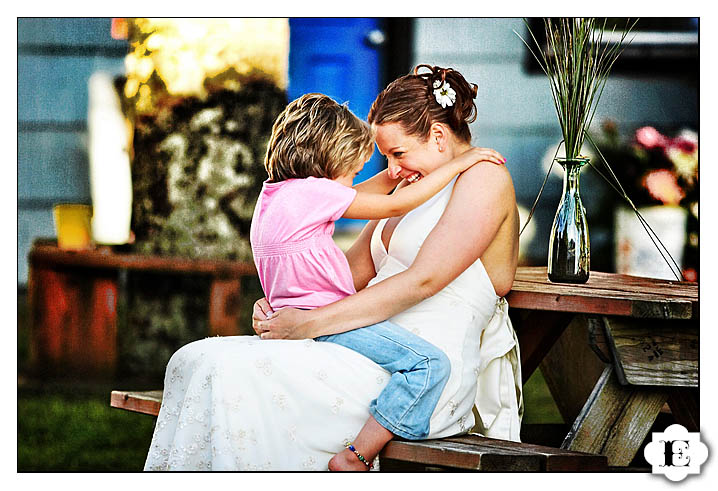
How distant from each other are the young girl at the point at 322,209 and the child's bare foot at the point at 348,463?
0.51 ft

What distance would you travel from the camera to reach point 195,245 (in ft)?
13.9

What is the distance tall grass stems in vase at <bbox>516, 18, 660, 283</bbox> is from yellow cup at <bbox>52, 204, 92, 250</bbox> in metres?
1.77

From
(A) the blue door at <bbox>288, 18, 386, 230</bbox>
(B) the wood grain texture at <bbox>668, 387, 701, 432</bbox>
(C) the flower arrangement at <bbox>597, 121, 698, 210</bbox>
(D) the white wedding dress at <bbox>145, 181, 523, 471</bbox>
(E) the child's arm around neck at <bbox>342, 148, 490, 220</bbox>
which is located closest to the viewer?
(D) the white wedding dress at <bbox>145, 181, 523, 471</bbox>

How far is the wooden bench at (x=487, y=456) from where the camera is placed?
2439 mm

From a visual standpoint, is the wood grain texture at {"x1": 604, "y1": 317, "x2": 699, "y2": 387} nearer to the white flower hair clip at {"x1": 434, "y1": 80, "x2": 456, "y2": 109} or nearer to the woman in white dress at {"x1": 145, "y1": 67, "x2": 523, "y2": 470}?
the woman in white dress at {"x1": 145, "y1": 67, "x2": 523, "y2": 470}

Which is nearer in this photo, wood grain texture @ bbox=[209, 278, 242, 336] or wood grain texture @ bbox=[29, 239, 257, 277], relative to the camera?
wood grain texture @ bbox=[29, 239, 257, 277]

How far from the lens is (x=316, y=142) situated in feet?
9.22

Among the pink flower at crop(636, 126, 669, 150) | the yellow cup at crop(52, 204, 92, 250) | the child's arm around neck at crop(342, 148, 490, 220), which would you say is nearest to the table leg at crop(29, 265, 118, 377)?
the yellow cup at crop(52, 204, 92, 250)

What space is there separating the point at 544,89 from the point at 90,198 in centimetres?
185

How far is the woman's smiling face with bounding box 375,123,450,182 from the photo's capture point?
2994mm
